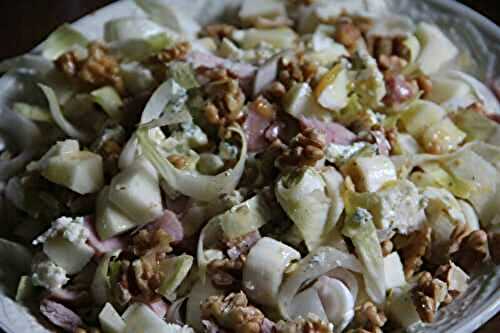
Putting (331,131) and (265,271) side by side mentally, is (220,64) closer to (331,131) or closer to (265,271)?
(331,131)

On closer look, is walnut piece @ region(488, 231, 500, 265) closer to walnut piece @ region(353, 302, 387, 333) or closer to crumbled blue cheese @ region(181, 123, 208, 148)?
walnut piece @ region(353, 302, 387, 333)

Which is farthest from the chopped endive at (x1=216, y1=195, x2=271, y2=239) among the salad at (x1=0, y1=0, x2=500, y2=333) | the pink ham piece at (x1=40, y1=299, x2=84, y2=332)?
the pink ham piece at (x1=40, y1=299, x2=84, y2=332)

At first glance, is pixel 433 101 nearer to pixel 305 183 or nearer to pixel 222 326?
pixel 305 183

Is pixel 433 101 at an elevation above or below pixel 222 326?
above

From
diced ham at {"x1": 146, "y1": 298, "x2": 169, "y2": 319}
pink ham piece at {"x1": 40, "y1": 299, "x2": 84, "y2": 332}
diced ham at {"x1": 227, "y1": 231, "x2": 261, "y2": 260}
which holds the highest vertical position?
diced ham at {"x1": 227, "y1": 231, "x2": 261, "y2": 260}

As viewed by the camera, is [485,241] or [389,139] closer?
[485,241]

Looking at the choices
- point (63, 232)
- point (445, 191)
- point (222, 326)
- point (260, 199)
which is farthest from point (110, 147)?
point (445, 191)

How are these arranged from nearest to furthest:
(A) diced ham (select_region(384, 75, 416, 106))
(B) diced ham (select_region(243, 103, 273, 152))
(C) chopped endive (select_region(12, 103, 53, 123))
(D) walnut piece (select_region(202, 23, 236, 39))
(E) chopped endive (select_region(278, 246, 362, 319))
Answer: (E) chopped endive (select_region(278, 246, 362, 319)), (B) diced ham (select_region(243, 103, 273, 152)), (A) diced ham (select_region(384, 75, 416, 106)), (C) chopped endive (select_region(12, 103, 53, 123)), (D) walnut piece (select_region(202, 23, 236, 39))

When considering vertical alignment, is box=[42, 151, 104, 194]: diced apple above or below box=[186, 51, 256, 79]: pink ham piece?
below

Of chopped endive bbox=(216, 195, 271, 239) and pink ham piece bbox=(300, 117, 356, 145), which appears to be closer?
chopped endive bbox=(216, 195, 271, 239)
